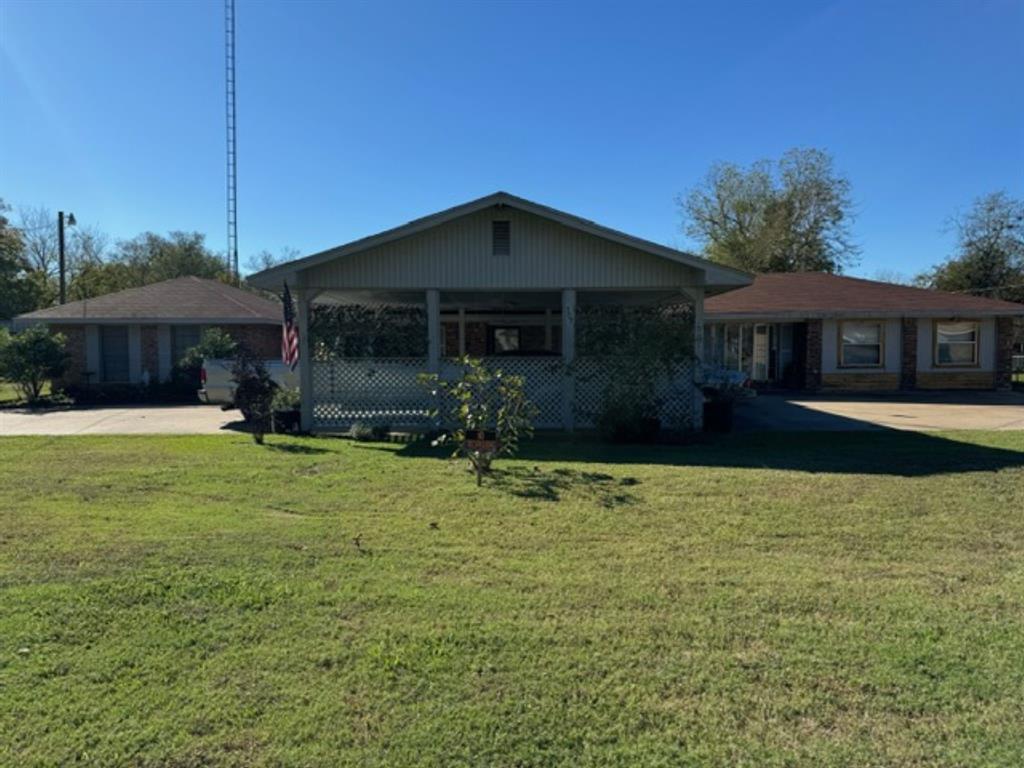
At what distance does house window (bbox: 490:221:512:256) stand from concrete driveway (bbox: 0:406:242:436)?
20.1ft

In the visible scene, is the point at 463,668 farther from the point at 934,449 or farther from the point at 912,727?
the point at 934,449

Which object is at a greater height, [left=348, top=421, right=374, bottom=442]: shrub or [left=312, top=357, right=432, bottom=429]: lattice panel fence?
[left=312, top=357, right=432, bottom=429]: lattice panel fence

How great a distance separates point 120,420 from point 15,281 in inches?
1309

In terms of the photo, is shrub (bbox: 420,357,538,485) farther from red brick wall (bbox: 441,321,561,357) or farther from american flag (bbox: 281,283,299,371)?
red brick wall (bbox: 441,321,561,357)

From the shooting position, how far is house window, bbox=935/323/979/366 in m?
19.2

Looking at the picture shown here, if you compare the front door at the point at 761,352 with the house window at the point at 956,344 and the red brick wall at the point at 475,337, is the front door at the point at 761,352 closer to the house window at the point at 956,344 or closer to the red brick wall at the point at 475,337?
the house window at the point at 956,344

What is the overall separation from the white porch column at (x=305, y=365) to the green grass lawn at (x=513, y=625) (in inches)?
188

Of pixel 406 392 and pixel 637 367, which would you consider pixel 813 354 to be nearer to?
pixel 637 367

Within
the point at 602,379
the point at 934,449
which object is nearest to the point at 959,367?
the point at 934,449

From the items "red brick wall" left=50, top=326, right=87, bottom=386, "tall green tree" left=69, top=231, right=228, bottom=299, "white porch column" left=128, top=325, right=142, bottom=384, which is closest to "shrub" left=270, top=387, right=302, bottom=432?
"white porch column" left=128, top=325, right=142, bottom=384

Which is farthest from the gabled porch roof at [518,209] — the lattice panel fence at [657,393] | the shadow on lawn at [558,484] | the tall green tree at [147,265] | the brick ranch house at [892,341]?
the tall green tree at [147,265]

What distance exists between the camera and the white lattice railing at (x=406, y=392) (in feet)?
38.0

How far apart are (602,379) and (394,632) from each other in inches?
326

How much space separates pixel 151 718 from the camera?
2670 mm
